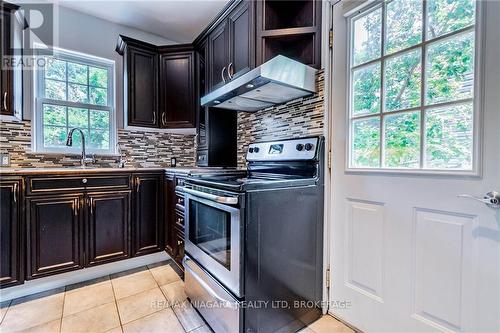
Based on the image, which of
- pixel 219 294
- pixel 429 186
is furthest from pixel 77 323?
pixel 429 186

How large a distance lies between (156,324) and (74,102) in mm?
2268

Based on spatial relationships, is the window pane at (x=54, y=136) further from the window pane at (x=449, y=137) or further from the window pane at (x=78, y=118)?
the window pane at (x=449, y=137)

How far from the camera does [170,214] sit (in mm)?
2250

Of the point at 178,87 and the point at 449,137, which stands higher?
the point at 178,87

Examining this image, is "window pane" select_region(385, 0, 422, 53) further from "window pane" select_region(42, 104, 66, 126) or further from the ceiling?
"window pane" select_region(42, 104, 66, 126)

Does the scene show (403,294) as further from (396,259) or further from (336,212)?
(336,212)

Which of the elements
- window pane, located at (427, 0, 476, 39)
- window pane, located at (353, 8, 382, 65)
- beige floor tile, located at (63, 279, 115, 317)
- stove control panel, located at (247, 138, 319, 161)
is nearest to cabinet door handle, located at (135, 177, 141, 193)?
beige floor tile, located at (63, 279, 115, 317)

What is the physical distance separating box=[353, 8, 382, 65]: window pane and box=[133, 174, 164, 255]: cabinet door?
75.3 inches

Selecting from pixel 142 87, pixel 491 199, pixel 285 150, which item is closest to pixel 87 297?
pixel 285 150

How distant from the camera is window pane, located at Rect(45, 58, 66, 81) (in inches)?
92.0

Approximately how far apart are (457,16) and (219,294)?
5.76 feet

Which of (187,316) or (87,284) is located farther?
(87,284)

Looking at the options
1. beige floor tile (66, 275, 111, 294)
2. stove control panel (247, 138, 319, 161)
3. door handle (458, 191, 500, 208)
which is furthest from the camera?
beige floor tile (66, 275, 111, 294)

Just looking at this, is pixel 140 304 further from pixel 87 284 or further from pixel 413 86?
pixel 413 86
